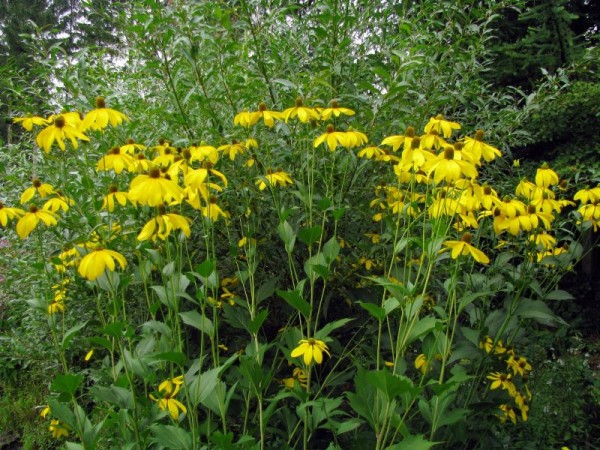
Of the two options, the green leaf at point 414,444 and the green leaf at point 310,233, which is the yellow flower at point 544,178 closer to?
the green leaf at point 310,233

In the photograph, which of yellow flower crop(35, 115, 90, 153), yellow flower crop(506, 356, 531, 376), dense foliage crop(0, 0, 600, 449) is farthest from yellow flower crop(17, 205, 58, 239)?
yellow flower crop(506, 356, 531, 376)

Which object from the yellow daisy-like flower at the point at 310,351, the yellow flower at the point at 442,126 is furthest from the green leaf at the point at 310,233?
the yellow flower at the point at 442,126

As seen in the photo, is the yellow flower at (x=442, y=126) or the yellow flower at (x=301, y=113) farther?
the yellow flower at (x=301, y=113)

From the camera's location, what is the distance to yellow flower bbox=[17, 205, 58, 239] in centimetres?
135

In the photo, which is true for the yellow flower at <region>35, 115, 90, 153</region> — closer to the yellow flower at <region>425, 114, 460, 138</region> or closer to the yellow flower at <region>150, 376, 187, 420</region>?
the yellow flower at <region>150, 376, 187, 420</region>

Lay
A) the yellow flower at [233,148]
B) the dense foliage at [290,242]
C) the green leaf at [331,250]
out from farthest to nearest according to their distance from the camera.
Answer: the yellow flower at [233,148], the green leaf at [331,250], the dense foliage at [290,242]

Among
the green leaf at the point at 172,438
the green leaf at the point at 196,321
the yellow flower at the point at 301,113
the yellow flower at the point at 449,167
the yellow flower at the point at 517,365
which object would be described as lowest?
the yellow flower at the point at 517,365

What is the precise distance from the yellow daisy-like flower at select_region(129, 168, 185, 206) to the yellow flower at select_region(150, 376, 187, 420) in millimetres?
571

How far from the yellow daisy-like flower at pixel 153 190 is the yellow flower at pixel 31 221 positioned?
0.33 metres

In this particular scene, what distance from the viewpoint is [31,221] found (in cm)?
139

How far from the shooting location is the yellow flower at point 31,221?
1.35 metres

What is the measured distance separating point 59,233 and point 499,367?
5.14ft

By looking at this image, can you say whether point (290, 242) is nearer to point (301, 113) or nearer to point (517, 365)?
point (301, 113)

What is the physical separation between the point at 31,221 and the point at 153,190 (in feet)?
1.35
